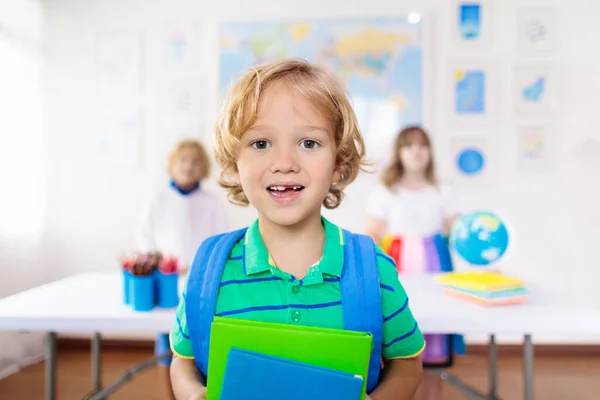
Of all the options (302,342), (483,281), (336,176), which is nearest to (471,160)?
(483,281)

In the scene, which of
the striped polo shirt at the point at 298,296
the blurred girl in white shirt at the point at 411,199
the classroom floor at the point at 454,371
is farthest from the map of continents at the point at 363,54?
the striped polo shirt at the point at 298,296

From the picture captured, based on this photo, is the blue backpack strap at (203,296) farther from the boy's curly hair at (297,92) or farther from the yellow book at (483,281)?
the yellow book at (483,281)

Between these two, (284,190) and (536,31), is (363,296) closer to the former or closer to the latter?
(284,190)

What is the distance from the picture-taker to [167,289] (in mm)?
1330

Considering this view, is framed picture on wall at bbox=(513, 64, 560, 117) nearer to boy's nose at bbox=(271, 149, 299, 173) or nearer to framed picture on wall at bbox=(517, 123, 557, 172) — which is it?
framed picture on wall at bbox=(517, 123, 557, 172)

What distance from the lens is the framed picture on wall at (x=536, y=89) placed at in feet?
9.89

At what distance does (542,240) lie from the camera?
3049mm

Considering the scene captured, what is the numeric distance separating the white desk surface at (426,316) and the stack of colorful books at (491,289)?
3 centimetres

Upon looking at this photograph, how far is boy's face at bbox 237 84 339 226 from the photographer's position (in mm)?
689

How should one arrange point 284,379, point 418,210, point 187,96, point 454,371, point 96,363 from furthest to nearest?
1. point 187,96
2. point 454,371
3. point 418,210
4. point 96,363
5. point 284,379

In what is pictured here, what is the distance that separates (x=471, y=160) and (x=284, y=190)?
2.59m

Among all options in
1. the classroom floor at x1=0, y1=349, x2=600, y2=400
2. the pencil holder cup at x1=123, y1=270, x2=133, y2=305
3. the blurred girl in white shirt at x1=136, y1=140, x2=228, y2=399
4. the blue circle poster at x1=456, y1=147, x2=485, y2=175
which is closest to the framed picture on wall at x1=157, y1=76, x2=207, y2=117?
the blurred girl in white shirt at x1=136, y1=140, x2=228, y2=399

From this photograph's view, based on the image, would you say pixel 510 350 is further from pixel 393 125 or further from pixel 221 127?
pixel 221 127

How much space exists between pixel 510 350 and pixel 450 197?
4.40ft
